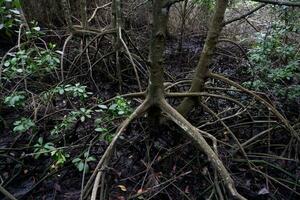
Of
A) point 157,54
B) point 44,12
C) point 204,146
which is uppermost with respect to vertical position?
point 157,54

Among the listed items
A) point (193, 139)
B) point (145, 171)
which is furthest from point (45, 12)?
point (193, 139)

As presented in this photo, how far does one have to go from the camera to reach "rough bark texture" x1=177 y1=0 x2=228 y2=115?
2.79m

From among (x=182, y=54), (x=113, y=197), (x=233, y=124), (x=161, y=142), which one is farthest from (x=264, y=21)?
(x=113, y=197)

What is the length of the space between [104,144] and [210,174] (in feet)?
3.30

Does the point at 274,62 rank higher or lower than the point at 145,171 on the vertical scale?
higher

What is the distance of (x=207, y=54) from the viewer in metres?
2.91

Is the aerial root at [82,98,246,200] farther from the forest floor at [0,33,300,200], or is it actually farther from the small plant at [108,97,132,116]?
the forest floor at [0,33,300,200]

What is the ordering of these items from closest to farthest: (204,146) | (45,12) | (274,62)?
(204,146) → (274,62) → (45,12)

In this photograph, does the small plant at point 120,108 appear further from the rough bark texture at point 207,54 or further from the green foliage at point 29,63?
the green foliage at point 29,63

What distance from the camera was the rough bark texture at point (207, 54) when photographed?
9.16 feet

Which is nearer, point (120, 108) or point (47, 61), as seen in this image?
point (120, 108)

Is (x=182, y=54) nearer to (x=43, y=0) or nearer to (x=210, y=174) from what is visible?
(x=43, y=0)

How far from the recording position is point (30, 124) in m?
2.82

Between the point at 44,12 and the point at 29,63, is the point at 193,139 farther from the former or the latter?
the point at 44,12
